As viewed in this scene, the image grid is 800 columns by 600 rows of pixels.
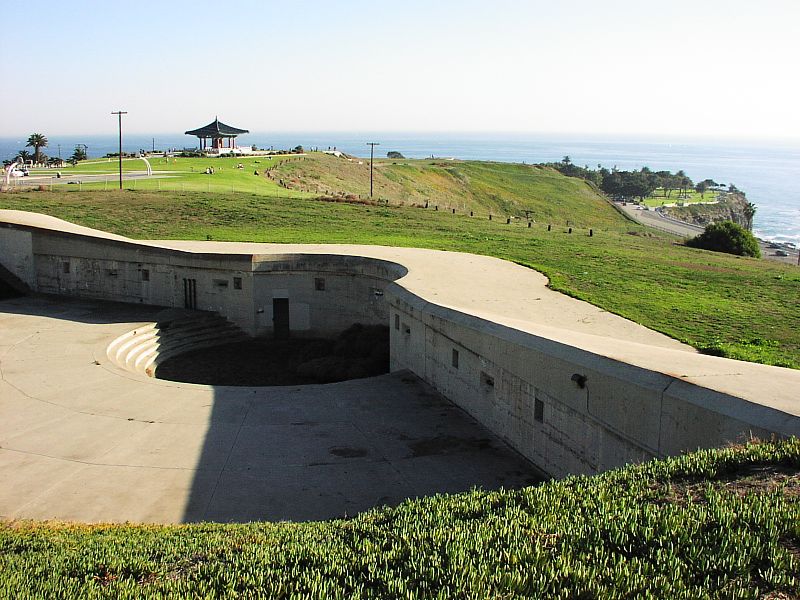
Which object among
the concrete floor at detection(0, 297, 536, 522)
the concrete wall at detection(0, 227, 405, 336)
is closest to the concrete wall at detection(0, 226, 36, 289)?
the concrete wall at detection(0, 227, 405, 336)

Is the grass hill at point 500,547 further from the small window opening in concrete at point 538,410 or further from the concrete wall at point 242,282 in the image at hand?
the concrete wall at point 242,282

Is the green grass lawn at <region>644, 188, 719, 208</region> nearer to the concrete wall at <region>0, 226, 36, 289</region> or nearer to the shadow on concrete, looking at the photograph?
the concrete wall at <region>0, 226, 36, 289</region>

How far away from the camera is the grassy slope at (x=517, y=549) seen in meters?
5.19

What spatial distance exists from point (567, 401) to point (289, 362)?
11.4 metres

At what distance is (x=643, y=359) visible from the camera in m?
10.1

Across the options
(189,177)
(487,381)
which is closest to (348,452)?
(487,381)

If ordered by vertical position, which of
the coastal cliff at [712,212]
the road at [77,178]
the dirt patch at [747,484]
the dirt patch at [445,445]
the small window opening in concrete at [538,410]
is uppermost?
the road at [77,178]

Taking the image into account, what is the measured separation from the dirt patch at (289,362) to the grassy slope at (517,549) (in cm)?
1182

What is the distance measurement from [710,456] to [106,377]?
13319 mm

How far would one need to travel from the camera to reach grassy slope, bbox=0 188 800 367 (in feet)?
52.0

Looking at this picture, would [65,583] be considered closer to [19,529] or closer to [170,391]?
[19,529]

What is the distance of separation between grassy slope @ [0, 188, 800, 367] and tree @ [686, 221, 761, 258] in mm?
3005

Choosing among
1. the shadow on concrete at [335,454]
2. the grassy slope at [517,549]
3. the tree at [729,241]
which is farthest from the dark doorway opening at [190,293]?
the tree at [729,241]

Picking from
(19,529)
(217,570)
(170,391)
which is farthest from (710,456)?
(170,391)
